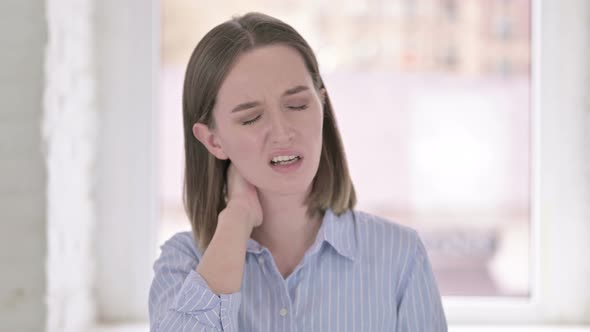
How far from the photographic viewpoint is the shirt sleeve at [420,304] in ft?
4.71

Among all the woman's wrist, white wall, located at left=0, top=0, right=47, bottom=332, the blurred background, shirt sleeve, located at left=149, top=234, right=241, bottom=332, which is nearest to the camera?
shirt sleeve, located at left=149, top=234, right=241, bottom=332

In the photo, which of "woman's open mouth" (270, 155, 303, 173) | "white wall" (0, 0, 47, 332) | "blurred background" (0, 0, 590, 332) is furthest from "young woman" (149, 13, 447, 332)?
"blurred background" (0, 0, 590, 332)

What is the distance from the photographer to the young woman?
4.61 feet

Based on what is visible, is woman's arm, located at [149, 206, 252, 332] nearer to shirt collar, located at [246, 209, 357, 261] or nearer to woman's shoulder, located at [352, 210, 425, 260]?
shirt collar, located at [246, 209, 357, 261]

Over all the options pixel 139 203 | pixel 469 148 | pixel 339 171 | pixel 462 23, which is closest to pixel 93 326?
pixel 139 203

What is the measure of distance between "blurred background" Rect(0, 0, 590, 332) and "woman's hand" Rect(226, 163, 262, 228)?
54cm

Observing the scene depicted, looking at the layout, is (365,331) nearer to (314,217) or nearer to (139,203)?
(314,217)

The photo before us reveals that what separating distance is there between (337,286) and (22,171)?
739mm

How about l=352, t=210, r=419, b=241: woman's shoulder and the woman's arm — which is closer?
the woman's arm

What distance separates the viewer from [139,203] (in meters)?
2.06

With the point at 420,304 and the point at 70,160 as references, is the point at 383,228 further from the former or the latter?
the point at 70,160

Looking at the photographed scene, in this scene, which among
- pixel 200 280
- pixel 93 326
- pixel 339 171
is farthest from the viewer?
pixel 93 326

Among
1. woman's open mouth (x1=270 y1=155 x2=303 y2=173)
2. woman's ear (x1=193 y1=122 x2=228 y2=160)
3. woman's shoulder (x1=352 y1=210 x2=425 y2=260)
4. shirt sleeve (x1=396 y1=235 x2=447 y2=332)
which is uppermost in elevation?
woman's ear (x1=193 y1=122 x2=228 y2=160)

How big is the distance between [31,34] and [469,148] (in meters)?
1.16
